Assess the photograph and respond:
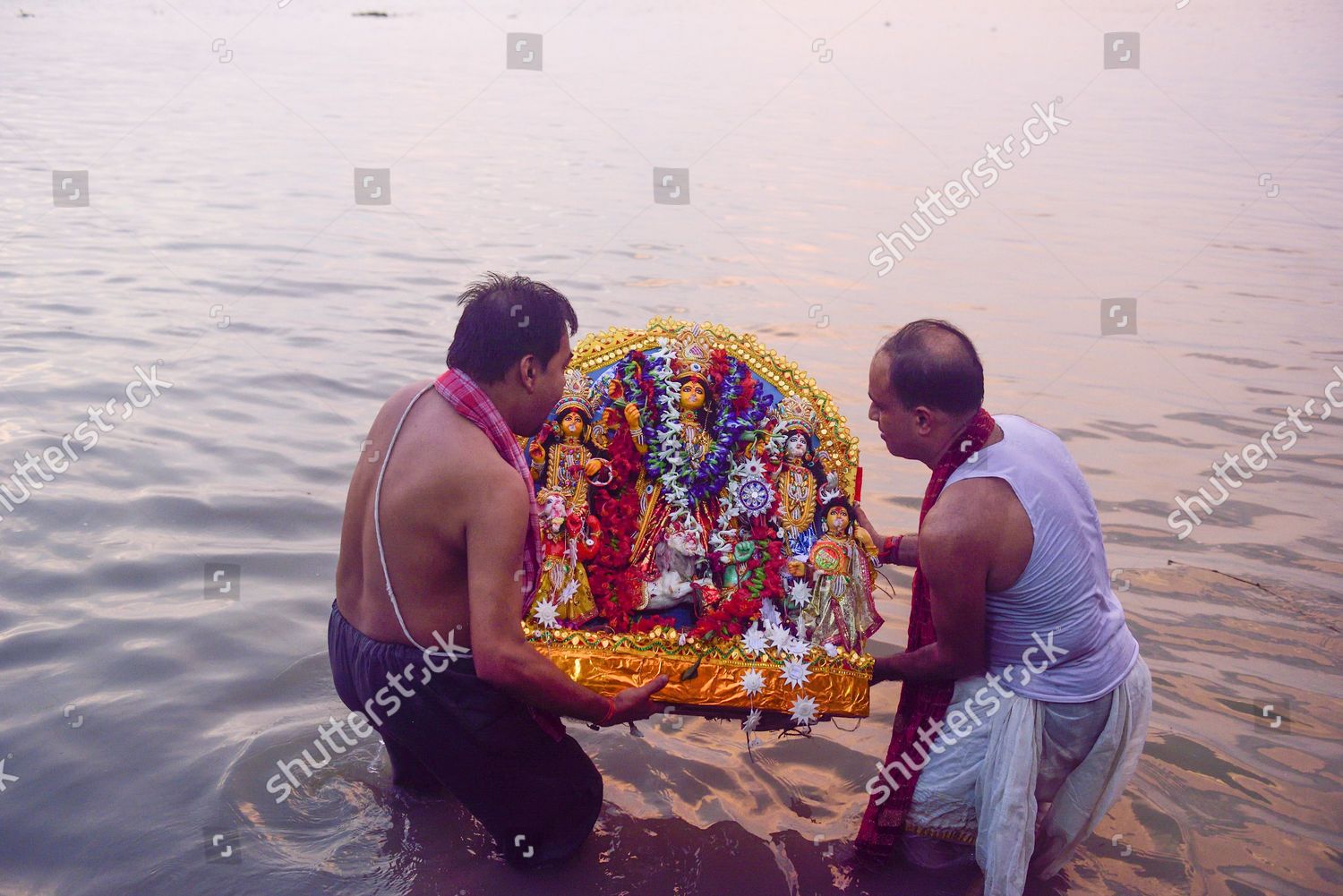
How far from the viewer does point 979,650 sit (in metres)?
3.21

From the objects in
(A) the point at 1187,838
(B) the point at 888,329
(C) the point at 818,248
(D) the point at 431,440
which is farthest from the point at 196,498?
(C) the point at 818,248

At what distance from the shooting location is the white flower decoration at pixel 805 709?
3588mm

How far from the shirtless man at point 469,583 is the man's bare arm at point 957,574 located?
0.96 meters

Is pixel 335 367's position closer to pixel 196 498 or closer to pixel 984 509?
pixel 196 498

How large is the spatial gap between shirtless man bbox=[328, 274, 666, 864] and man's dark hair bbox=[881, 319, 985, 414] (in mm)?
987

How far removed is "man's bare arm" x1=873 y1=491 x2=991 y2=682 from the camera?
305cm

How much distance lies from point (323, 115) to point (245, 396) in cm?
1236

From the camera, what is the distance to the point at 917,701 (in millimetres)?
3428

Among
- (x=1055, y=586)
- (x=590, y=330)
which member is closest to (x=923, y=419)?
(x=1055, y=586)
